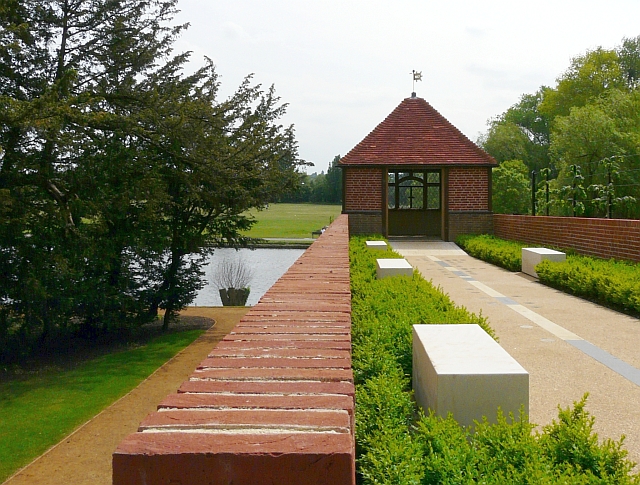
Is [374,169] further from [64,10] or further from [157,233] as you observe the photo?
[64,10]

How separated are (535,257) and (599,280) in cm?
391

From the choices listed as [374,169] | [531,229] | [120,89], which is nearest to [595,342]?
[531,229]

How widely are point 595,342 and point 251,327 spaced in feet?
17.4

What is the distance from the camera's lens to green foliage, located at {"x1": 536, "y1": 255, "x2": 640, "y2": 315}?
31.2 ft

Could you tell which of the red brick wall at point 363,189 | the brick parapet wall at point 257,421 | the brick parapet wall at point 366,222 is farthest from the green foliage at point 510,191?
the brick parapet wall at point 257,421

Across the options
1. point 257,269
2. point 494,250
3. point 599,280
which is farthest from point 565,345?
point 257,269

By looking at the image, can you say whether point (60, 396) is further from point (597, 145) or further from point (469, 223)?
point (597, 145)

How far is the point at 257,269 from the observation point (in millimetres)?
55500

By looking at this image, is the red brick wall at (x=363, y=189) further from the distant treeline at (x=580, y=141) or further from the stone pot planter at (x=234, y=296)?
the stone pot planter at (x=234, y=296)

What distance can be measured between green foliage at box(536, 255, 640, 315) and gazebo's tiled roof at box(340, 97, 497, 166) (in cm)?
1317

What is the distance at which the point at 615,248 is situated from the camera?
45.2 feet

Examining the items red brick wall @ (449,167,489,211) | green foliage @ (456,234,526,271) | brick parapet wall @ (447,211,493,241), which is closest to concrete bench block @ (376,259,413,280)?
green foliage @ (456,234,526,271)

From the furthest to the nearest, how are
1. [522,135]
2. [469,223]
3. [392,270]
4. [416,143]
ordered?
[522,135] → [416,143] → [469,223] → [392,270]

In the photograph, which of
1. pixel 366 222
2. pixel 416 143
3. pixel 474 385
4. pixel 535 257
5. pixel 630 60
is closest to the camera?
pixel 474 385
